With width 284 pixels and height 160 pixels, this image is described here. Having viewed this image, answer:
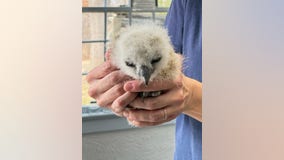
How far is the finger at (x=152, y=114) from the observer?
1.13m

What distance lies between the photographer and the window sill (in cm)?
109

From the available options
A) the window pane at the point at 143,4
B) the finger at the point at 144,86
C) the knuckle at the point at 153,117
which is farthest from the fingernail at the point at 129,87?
the window pane at the point at 143,4

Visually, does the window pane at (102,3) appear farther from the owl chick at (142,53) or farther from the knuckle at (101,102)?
the knuckle at (101,102)

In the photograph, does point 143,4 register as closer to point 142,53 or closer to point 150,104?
point 142,53

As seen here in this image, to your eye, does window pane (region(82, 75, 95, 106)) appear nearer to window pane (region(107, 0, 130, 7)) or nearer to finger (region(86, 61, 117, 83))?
finger (region(86, 61, 117, 83))

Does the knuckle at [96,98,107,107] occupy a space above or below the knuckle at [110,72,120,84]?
below

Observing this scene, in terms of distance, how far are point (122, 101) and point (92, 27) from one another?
21cm

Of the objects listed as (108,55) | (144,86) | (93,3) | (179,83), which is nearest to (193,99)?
(179,83)

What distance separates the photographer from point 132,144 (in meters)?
1.14

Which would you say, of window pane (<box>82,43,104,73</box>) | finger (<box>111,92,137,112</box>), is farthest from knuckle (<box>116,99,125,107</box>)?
window pane (<box>82,43,104,73</box>)

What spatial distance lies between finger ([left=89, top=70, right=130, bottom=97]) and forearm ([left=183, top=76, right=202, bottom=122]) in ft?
0.69

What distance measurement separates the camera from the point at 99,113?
3.57 ft
